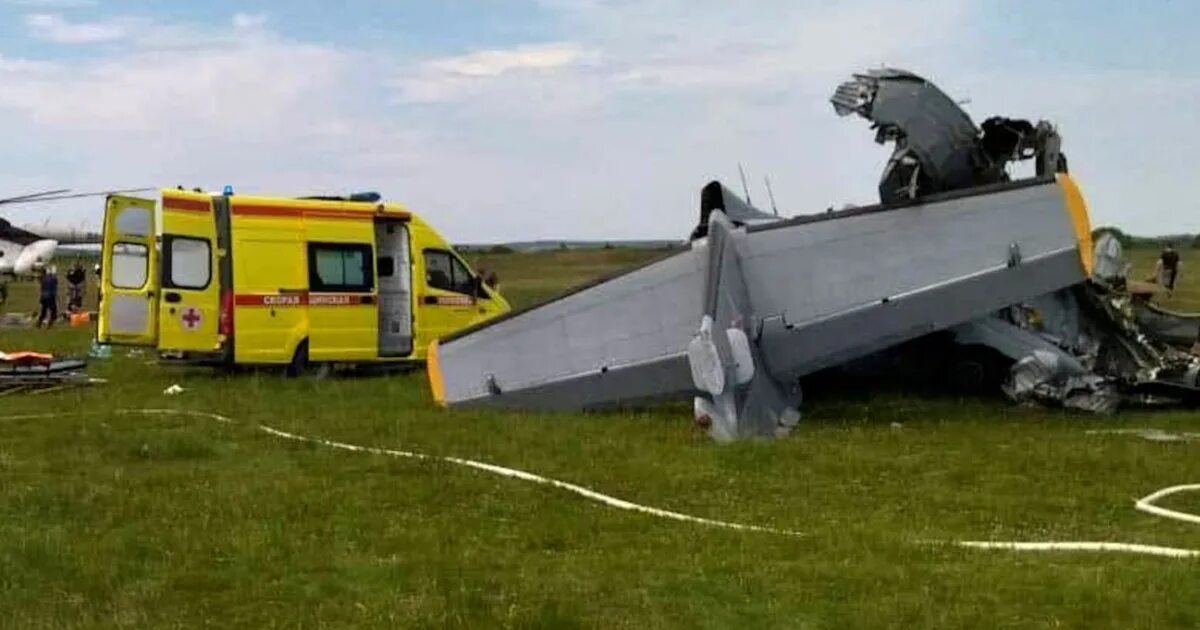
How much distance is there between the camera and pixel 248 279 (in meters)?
22.2

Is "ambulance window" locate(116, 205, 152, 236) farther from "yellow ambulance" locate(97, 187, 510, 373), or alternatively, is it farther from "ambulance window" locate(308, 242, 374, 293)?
"ambulance window" locate(308, 242, 374, 293)

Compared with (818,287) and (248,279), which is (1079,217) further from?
(248,279)

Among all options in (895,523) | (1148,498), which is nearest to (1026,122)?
(1148,498)

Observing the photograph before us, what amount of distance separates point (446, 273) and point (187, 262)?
4.57m

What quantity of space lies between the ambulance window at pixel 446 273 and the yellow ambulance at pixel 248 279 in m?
0.40

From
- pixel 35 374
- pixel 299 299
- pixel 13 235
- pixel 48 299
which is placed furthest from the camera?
pixel 13 235

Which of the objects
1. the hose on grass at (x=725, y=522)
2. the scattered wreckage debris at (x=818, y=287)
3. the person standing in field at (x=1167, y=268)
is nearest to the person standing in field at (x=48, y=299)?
the scattered wreckage debris at (x=818, y=287)

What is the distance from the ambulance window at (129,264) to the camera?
22.3 metres

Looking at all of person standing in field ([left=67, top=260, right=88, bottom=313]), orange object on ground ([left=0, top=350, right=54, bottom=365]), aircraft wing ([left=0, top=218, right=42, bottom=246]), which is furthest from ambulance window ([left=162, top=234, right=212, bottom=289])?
aircraft wing ([left=0, top=218, right=42, bottom=246])

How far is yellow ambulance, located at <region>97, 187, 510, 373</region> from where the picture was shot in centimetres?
2195

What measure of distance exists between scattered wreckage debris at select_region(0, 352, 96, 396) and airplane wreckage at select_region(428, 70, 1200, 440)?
6798 mm

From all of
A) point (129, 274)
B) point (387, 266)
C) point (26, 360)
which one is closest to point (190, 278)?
point (129, 274)

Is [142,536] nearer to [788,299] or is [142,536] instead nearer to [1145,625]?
[1145,625]

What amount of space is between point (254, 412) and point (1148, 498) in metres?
10.6
